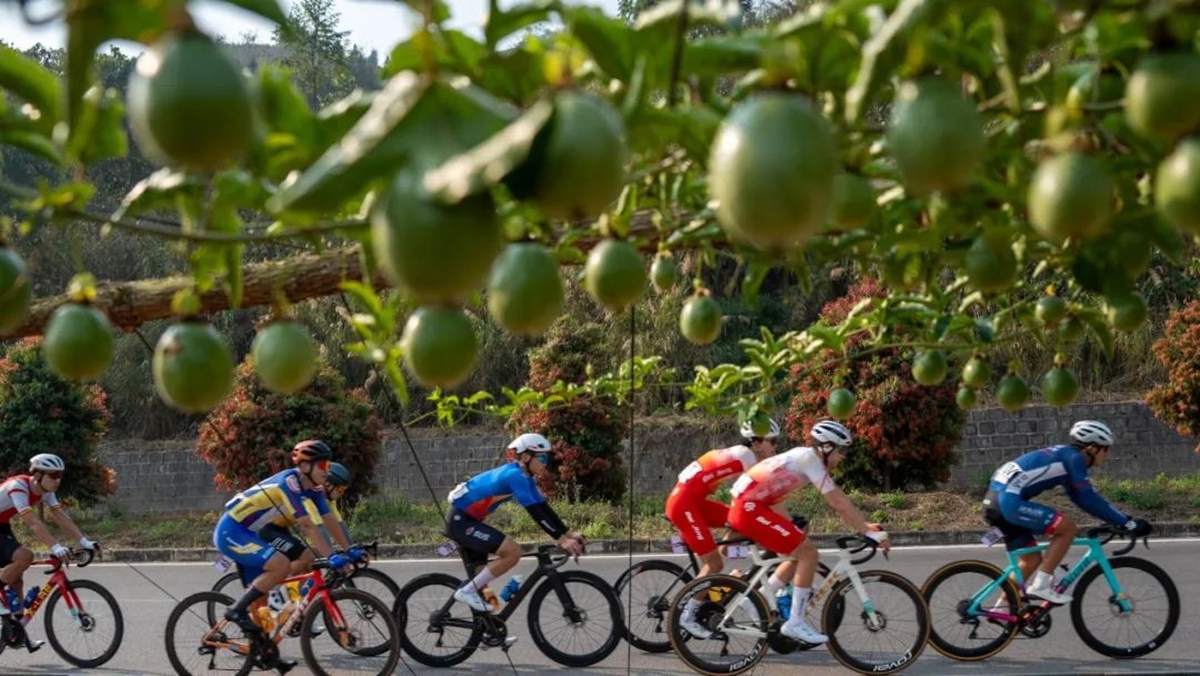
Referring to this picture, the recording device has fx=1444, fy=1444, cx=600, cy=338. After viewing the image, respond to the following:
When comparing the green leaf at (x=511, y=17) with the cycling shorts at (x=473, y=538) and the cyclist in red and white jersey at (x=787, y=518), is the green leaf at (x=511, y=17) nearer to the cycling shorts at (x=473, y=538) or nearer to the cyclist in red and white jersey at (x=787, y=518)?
the cyclist in red and white jersey at (x=787, y=518)

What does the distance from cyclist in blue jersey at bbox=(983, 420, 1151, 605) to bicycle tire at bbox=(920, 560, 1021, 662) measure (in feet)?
0.60

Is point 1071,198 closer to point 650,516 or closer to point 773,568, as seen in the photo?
point 773,568

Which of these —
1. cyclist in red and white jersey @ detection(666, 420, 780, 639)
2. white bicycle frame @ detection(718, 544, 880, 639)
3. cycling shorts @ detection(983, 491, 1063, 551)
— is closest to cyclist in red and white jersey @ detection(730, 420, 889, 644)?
white bicycle frame @ detection(718, 544, 880, 639)

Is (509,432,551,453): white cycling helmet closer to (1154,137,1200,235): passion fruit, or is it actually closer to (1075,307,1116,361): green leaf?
(1075,307,1116,361): green leaf

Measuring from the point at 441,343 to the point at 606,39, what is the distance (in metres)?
0.43

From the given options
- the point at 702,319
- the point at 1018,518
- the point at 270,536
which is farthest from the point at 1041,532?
the point at 702,319

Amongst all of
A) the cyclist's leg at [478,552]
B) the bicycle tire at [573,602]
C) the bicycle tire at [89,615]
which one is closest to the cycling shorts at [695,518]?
the bicycle tire at [573,602]

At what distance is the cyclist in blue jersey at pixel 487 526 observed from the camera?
930 cm

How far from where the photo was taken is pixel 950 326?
10.7 ft

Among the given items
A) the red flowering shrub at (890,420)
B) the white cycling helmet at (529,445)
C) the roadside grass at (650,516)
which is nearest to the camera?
the white cycling helmet at (529,445)

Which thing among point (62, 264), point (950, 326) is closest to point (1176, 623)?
point (950, 326)

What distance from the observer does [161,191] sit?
159cm

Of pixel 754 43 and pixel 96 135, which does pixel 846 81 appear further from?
pixel 96 135

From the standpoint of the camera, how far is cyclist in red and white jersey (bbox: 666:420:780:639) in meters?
9.39
